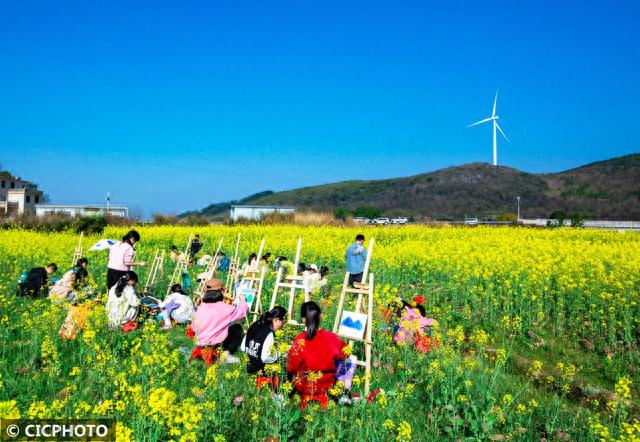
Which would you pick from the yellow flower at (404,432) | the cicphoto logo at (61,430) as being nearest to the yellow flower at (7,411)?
the cicphoto logo at (61,430)

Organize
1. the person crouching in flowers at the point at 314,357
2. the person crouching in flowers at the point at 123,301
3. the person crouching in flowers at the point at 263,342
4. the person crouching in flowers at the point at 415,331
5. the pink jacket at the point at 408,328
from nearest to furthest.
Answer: the person crouching in flowers at the point at 314,357, the person crouching in flowers at the point at 263,342, the person crouching in flowers at the point at 415,331, the pink jacket at the point at 408,328, the person crouching in flowers at the point at 123,301

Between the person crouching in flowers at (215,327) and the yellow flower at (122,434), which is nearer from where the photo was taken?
the yellow flower at (122,434)

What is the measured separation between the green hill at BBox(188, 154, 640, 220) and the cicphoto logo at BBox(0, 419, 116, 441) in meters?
85.8

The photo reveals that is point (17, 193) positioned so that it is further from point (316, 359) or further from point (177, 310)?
point (316, 359)

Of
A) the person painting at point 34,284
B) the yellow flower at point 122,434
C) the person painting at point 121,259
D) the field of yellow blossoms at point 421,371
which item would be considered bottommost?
the field of yellow blossoms at point 421,371

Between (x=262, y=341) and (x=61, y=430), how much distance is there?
2.75 metres

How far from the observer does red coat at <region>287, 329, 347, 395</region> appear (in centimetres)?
571

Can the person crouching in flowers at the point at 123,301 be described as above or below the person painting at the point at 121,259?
below

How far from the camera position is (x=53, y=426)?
4.09m

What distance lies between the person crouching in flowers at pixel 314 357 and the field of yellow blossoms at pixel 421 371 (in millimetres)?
271

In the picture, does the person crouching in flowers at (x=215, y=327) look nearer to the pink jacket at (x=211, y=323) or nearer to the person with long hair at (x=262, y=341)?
the pink jacket at (x=211, y=323)

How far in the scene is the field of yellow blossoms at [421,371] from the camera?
184 inches

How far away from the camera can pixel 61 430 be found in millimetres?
4137

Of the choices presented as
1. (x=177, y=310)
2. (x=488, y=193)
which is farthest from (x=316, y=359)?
(x=488, y=193)
